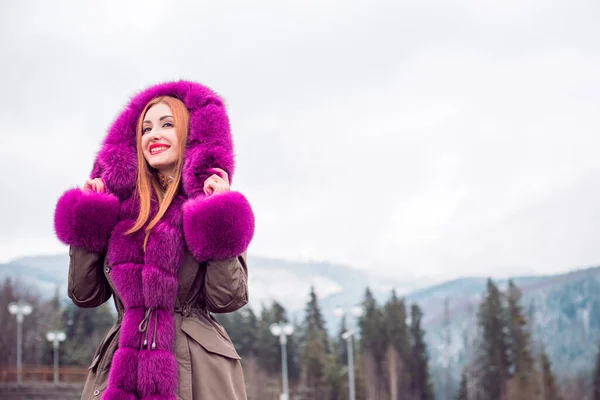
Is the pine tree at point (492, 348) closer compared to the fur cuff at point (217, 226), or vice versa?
the fur cuff at point (217, 226)

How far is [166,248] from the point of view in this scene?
2455 millimetres

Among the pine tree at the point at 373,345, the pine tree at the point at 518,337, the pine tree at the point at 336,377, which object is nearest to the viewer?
the pine tree at the point at 518,337

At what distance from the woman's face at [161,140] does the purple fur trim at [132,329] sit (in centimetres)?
56

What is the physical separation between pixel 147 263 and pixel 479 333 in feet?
81.5

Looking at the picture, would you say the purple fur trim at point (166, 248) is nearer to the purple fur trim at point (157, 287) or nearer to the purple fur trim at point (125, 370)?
the purple fur trim at point (157, 287)

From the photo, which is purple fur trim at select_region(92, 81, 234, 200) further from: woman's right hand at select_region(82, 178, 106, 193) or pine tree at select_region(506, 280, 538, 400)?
pine tree at select_region(506, 280, 538, 400)

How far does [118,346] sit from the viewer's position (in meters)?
2.45

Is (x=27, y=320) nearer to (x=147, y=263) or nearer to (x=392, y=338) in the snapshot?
(x=392, y=338)

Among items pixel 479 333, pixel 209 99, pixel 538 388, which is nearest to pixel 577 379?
pixel 538 388

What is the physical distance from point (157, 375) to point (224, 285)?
360 mm

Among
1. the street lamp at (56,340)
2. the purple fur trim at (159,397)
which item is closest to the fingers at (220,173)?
the purple fur trim at (159,397)

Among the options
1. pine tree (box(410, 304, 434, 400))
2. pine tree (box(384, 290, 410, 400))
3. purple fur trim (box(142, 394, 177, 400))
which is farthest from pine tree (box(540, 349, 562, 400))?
purple fur trim (box(142, 394, 177, 400))

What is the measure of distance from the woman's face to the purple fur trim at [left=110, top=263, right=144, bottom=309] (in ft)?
1.39

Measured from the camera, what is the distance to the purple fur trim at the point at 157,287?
2.41 metres
